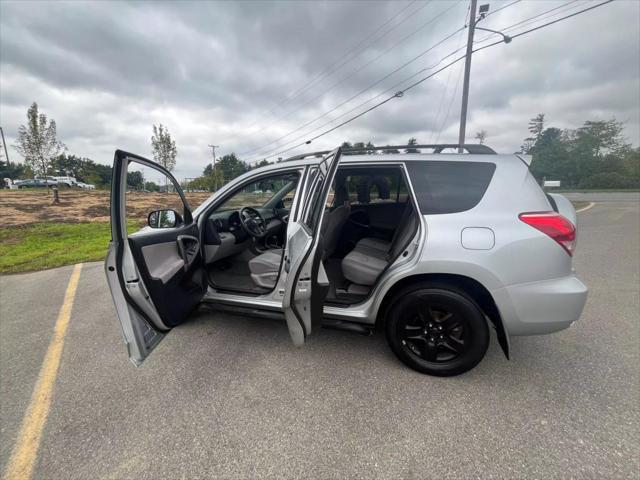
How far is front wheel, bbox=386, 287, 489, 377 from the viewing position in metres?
1.96

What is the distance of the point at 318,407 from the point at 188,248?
5.50 ft

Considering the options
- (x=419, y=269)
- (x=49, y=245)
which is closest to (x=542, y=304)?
(x=419, y=269)

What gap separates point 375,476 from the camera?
1407 millimetres

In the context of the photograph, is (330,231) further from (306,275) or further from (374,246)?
(306,275)

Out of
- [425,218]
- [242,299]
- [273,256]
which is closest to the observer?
[425,218]

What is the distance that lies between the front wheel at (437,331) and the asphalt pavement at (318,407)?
12cm

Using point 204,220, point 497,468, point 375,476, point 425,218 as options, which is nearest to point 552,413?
point 497,468

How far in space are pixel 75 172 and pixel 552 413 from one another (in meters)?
85.0

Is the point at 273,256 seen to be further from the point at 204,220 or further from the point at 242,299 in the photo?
the point at 204,220

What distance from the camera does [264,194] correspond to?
3.26 metres

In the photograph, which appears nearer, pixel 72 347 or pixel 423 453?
pixel 423 453

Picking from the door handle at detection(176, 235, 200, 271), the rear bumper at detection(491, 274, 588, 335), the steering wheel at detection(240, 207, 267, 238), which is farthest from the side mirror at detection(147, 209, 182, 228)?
the rear bumper at detection(491, 274, 588, 335)

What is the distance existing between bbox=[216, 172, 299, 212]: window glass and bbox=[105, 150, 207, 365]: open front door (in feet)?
1.68

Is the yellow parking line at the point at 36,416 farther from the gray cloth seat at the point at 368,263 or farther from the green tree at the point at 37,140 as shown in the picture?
the green tree at the point at 37,140
